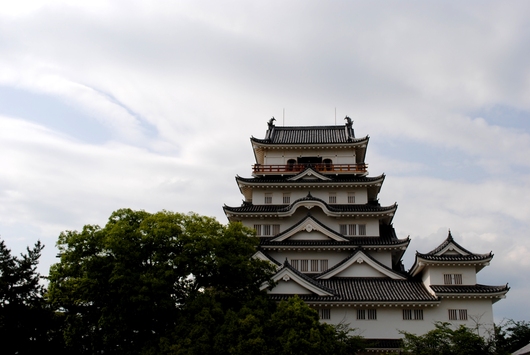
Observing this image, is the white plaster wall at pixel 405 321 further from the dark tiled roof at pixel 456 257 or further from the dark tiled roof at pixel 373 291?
the dark tiled roof at pixel 456 257

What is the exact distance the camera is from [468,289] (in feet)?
99.5

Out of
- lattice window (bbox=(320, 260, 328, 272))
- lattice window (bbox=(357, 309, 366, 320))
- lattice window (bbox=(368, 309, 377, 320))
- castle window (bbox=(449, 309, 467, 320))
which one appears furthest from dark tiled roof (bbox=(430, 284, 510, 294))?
lattice window (bbox=(320, 260, 328, 272))

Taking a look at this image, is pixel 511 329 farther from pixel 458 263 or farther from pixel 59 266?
pixel 59 266

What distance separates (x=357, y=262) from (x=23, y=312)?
19045 mm

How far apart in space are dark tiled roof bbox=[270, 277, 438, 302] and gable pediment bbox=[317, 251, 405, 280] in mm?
272

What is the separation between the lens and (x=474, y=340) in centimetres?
2378

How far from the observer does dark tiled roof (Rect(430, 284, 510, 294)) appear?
29.9 meters

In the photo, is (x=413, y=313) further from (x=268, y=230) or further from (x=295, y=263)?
(x=268, y=230)

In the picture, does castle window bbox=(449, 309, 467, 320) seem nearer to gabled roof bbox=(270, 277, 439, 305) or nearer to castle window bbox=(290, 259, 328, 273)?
gabled roof bbox=(270, 277, 439, 305)

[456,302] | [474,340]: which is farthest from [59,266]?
[456,302]

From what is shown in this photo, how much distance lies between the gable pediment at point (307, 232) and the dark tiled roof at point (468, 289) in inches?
294

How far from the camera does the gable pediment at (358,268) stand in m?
32.4

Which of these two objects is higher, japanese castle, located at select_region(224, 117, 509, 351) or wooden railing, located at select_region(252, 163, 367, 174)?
wooden railing, located at select_region(252, 163, 367, 174)

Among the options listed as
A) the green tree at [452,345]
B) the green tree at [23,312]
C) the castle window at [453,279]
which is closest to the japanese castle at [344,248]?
the castle window at [453,279]
